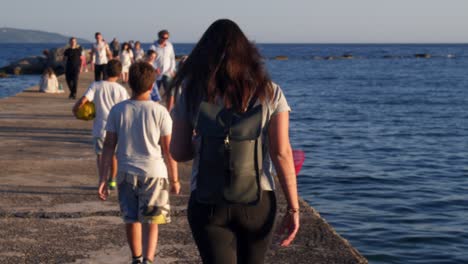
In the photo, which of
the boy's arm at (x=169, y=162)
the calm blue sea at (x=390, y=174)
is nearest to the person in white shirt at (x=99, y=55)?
the calm blue sea at (x=390, y=174)

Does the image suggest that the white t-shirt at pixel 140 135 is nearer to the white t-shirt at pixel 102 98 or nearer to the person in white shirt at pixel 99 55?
the white t-shirt at pixel 102 98

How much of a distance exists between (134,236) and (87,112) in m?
2.57

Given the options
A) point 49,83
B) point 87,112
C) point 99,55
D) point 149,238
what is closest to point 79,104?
point 87,112

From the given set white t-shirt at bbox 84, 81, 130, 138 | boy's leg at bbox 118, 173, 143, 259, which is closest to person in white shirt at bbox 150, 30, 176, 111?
white t-shirt at bbox 84, 81, 130, 138

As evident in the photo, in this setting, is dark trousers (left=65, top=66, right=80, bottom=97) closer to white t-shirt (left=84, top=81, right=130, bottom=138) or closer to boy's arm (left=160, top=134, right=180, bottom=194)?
white t-shirt (left=84, top=81, right=130, bottom=138)

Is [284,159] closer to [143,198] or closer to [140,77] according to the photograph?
[143,198]

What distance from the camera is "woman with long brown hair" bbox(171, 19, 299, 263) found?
339 centimetres

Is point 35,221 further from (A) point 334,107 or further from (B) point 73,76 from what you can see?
(A) point 334,107

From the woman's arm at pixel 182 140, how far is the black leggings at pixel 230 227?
20 cm

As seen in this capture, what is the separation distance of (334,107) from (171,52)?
18.1m

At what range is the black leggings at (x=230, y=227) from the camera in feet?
11.3

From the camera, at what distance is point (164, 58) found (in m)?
13.4

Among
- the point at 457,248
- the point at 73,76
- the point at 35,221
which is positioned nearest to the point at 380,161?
the point at 457,248

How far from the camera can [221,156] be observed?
11.1 feet
